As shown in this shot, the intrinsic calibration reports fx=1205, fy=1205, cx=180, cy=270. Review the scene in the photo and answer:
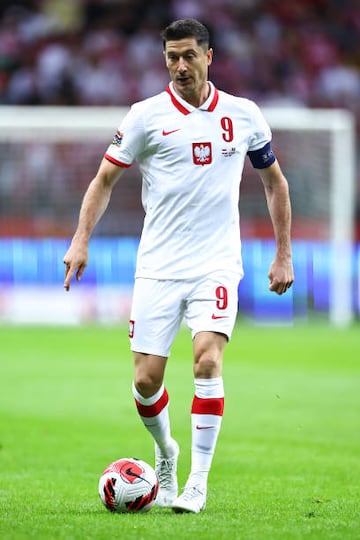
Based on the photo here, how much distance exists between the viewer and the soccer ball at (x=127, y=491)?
5781 millimetres

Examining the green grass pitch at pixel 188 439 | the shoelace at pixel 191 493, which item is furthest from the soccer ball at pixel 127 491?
the shoelace at pixel 191 493

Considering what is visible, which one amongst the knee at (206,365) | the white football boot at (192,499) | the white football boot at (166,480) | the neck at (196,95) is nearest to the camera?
the white football boot at (192,499)

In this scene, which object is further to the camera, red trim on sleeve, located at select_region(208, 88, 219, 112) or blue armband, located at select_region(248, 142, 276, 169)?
blue armband, located at select_region(248, 142, 276, 169)

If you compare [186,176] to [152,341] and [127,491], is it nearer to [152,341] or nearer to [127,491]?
[152,341]

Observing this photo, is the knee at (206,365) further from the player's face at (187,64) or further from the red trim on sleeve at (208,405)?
the player's face at (187,64)

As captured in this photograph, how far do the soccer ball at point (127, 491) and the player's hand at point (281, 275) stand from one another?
1.20 meters

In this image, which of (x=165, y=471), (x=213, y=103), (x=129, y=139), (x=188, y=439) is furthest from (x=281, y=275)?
(x=188, y=439)

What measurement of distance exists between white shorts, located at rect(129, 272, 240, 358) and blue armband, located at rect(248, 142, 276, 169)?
641 mm

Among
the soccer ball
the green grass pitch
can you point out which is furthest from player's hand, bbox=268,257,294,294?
the soccer ball

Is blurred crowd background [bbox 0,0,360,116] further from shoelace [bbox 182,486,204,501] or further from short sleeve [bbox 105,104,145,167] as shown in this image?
shoelace [bbox 182,486,204,501]

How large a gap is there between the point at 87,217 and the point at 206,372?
973 mm

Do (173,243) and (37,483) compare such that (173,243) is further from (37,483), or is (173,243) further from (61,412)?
(61,412)

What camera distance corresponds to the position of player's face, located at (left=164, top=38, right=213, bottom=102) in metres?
6.01

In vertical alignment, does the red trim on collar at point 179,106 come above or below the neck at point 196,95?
below
